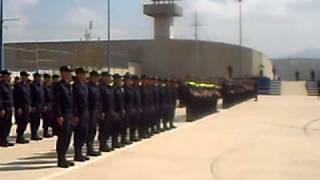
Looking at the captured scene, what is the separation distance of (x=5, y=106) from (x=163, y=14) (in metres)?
60.0

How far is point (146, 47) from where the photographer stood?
6794 centimetres

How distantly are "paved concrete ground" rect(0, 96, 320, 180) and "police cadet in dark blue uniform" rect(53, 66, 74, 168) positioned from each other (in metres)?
0.36

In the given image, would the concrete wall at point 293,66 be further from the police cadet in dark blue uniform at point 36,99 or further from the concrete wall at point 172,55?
the police cadet in dark blue uniform at point 36,99

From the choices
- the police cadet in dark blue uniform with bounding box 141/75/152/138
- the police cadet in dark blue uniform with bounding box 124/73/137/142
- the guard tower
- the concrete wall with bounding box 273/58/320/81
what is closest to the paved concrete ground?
the police cadet in dark blue uniform with bounding box 141/75/152/138

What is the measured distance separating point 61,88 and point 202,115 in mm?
16507

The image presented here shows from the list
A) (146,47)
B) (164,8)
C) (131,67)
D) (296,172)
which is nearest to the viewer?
(296,172)

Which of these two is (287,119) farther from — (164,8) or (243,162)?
(164,8)

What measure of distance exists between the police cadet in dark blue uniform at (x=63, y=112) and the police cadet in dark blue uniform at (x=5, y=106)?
3.61m

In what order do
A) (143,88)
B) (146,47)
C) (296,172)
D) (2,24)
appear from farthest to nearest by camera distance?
(146,47)
(2,24)
(143,88)
(296,172)

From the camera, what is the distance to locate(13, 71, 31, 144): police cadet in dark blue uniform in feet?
52.2

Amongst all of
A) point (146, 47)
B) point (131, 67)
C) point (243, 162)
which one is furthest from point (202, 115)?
point (146, 47)

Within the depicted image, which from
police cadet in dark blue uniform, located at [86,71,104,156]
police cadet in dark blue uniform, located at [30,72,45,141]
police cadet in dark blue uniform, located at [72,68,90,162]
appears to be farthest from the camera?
police cadet in dark blue uniform, located at [30,72,45,141]

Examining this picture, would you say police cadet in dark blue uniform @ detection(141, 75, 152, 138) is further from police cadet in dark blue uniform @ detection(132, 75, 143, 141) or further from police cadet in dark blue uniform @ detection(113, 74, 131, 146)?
police cadet in dark blue uniform @ detection(113, 74, 131, 146)

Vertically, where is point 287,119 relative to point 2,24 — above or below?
below
